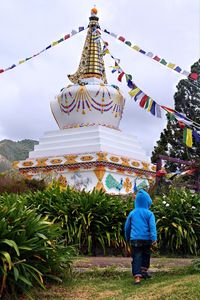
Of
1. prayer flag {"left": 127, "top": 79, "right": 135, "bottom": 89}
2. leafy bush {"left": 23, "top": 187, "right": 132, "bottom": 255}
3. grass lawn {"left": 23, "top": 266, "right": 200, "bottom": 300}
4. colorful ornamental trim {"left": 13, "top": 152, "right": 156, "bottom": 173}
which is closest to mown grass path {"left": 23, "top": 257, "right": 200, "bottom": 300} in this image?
grass lawn {"left": 23, "top": 266, "right": 200, "bottom": 300}

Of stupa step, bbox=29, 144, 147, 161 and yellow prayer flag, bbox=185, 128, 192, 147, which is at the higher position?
stupa step, bbox=29, 144, 147, 161

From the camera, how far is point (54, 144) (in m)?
22.3

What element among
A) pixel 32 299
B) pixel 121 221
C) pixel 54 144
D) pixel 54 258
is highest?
pixel 54 144

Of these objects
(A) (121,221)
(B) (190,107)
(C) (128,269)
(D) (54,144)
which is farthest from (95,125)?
(C) (128,269)

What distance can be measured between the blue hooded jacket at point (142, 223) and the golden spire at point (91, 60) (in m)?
18.0

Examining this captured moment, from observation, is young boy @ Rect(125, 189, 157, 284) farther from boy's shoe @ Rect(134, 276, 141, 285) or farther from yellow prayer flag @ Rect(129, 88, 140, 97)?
yellow prayer flag @ Rect(129, 88, 140, 97)

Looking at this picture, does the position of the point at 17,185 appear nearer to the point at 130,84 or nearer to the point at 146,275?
the point at 130,84

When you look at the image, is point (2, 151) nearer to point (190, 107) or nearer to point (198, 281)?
point (190, 107)

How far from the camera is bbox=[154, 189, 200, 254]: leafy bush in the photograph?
32.9 ft

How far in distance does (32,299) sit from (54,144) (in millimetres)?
17001

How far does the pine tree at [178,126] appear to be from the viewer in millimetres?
30062

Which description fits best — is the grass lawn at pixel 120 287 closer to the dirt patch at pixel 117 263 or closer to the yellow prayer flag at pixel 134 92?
the dirt patch at pixel 117 263

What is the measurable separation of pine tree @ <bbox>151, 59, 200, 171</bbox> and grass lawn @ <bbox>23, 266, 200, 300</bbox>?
22644 mm

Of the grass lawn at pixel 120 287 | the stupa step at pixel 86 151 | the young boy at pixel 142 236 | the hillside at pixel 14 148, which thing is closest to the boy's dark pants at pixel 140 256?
the young boy at pixel 142 236
